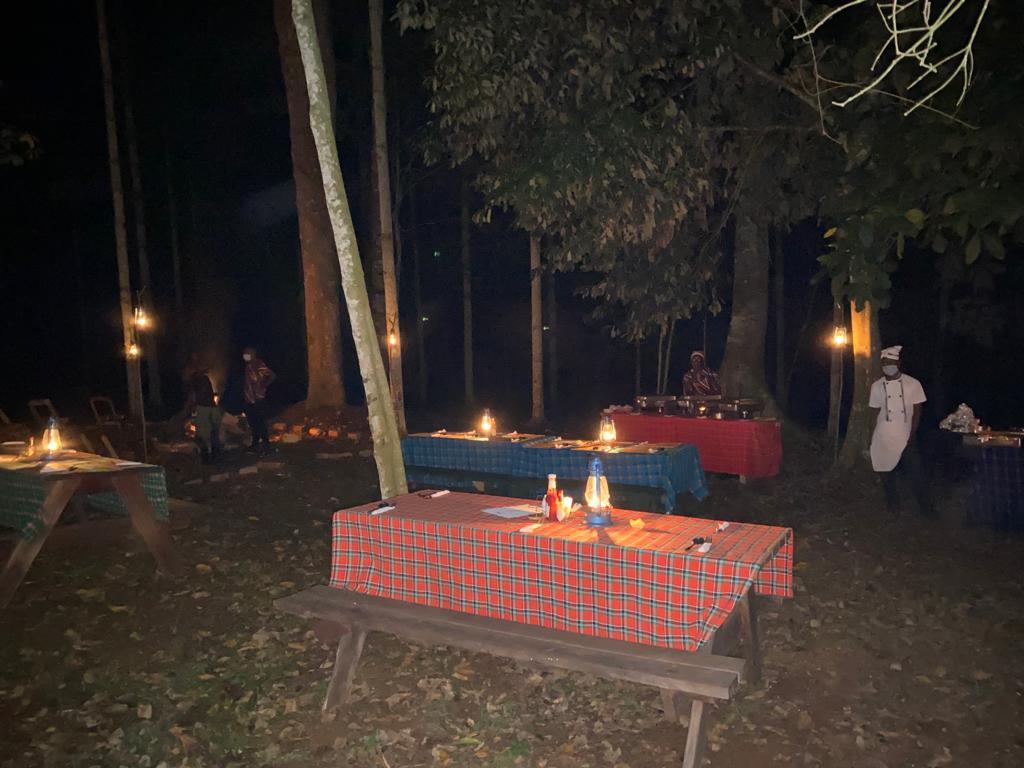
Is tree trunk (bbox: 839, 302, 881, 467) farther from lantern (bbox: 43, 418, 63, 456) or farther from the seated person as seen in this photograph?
lantern (bbox: 43, 418, 63, 456)

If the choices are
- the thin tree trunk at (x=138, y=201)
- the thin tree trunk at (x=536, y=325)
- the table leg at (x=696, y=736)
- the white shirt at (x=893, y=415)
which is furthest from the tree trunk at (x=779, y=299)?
the thin tree trunk at (x=138, y=201)

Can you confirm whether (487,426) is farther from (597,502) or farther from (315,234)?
(315,234)

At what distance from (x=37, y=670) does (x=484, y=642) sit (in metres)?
3.30

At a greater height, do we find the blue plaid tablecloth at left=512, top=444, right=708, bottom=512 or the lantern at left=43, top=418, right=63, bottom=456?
the lantern at left=43, top=418, right=63, bottom=456

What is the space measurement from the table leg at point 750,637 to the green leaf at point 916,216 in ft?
8.65

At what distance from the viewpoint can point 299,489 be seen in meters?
10.8

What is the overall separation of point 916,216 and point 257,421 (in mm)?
11517

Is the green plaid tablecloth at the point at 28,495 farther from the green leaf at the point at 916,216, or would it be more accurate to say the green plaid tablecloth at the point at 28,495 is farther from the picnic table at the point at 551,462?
the green leaf at the point at 916,216

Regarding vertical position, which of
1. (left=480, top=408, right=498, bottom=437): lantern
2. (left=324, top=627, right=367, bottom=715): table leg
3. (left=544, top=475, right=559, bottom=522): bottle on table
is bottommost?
(left=324, top=627, right=367, bottom=715): table leg

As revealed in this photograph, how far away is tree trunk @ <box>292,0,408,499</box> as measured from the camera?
6.25 meters

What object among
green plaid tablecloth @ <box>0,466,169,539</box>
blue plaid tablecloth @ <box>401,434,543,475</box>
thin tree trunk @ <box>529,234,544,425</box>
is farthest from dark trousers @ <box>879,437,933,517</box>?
thin tree trunk @ <box>529,234,544,425</box>

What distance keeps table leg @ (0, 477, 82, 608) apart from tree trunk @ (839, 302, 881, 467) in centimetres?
945

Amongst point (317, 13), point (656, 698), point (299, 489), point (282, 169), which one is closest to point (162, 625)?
point (656, 698)

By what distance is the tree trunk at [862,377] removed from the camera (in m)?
10.4
